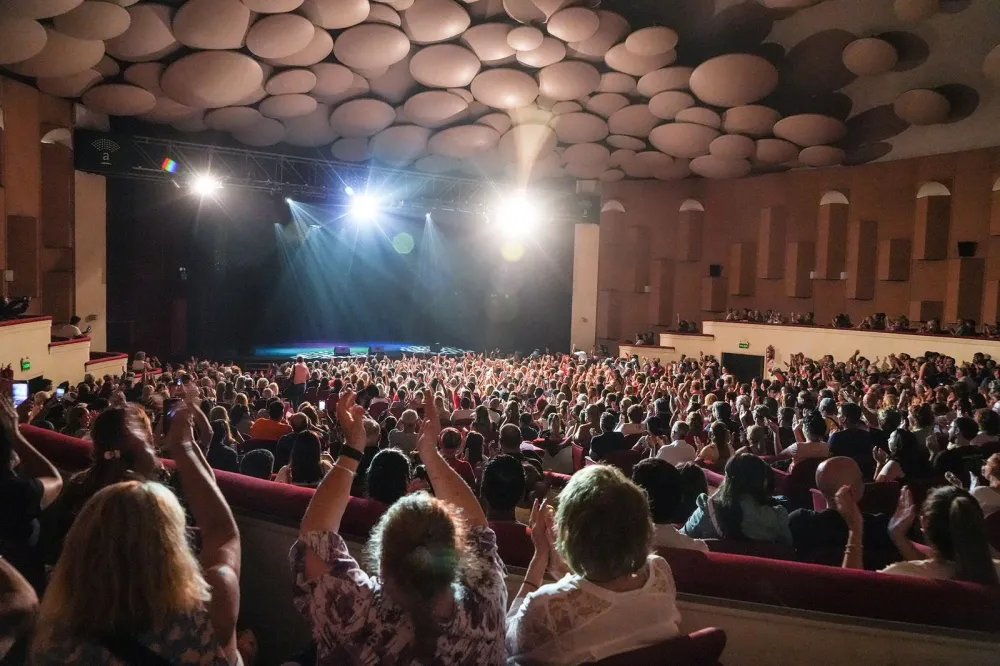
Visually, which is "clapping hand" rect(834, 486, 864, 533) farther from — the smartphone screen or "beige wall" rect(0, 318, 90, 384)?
"beige wall" rect(0, 318, 90, 384)

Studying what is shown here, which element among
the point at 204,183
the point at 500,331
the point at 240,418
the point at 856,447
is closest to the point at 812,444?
the point at 856,447

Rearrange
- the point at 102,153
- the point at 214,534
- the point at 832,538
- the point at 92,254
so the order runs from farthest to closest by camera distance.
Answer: the point at 92,254
the point at 102,153
the point at 832,538
the point at 214,534

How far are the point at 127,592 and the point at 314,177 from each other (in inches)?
633

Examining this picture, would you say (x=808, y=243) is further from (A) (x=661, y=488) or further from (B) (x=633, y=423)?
(A) (x=661, y=488)

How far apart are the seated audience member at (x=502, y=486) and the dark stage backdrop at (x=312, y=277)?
1502 cm

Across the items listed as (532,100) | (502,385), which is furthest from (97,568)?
(532,100)

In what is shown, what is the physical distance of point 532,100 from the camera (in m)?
13.9

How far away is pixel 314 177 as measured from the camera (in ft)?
53.7

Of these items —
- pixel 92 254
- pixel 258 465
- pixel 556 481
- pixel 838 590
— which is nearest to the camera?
pixel 838 590

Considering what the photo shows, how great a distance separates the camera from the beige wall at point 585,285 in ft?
65.0

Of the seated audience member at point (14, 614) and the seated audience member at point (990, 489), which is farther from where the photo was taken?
the seated audience member at point (990, 489)

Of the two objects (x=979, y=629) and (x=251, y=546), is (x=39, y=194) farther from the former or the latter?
(x=979, y=629)

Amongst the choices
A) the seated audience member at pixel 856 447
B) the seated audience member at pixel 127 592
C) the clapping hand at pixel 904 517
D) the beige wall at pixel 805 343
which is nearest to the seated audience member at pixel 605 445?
the seated audience member at pixel 856 447

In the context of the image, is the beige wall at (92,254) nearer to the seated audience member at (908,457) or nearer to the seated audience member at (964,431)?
the seated audience member at (908,457)
